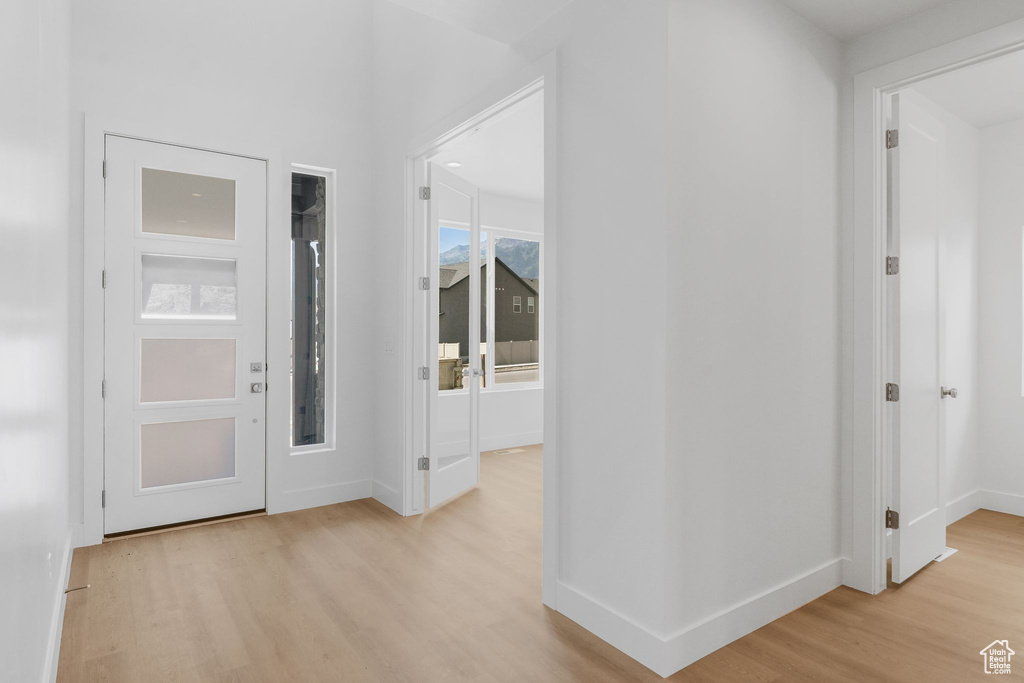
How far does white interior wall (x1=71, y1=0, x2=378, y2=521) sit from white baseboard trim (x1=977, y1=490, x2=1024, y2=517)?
439 centimetres

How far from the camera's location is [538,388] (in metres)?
6.46

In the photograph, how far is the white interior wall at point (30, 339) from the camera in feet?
3.59

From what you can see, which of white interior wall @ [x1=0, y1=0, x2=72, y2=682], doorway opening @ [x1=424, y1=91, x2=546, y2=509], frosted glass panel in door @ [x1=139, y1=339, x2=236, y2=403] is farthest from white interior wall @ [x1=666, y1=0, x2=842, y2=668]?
frosted glass panel in door @ [x1=139, y1=339, x2=236, y2=403]

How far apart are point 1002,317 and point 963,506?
133 centimetres

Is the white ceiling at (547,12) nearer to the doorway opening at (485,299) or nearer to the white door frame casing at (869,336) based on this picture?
the white door frame casing at (869,336)

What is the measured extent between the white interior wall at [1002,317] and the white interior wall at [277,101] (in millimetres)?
4381

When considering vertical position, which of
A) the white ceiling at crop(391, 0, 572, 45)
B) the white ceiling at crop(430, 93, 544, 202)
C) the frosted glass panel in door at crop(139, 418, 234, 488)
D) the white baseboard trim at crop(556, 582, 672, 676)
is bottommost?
the white baseboard trim at crop(556, 582, 672, 676)

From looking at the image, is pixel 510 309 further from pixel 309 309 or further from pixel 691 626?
pixel 691 626

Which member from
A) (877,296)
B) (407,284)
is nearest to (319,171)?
(407,284)

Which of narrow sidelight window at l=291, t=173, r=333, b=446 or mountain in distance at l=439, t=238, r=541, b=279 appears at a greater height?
mountain in distance at l=439, t=238, r=541, b=279

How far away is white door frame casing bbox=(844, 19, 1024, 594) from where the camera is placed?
8.89 feet

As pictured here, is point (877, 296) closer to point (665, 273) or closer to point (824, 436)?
point (824, 436)

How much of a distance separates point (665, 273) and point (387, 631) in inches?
71.5

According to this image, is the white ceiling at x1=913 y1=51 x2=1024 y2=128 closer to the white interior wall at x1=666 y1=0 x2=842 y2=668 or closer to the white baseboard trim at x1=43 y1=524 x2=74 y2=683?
the white interior wall at x1=666 y1=0 x2=842 y2=668
